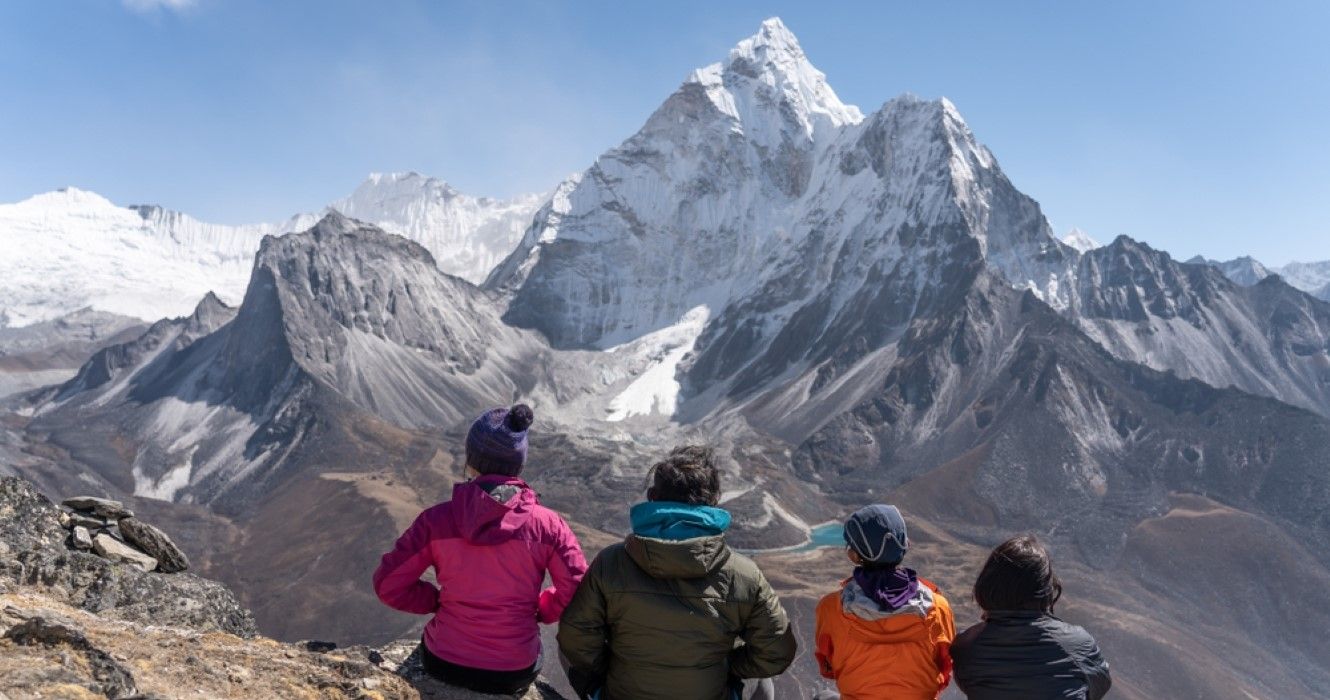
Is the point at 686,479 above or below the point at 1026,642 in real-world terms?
above

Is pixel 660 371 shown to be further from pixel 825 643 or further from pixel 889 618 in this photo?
pixel 889 618

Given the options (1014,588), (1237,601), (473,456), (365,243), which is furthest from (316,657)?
(365,243)

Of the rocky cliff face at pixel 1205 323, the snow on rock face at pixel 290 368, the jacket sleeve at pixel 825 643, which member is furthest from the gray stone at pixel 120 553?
the rocky cliff face at pixel 1205 323

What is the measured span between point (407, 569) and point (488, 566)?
65 cm

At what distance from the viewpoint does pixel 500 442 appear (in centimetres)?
684

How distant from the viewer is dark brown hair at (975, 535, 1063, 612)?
614cm

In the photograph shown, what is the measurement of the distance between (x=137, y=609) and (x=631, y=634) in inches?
242

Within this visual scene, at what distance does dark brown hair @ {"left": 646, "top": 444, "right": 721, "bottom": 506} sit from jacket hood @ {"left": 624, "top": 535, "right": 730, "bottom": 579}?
11.7 inches

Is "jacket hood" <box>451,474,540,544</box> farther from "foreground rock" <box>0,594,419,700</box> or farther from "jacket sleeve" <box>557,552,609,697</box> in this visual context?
"foreground rock" <box>0,594,419,700</box>

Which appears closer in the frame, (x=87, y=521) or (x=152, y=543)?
(x=87, y=521)

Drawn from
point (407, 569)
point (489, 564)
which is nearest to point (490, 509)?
point (489, 564)

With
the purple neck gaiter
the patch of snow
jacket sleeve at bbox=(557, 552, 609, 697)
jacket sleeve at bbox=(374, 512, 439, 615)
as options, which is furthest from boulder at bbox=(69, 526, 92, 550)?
the patch of snow

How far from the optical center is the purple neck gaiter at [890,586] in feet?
20.7

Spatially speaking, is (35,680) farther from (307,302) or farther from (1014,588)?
(307,302)
